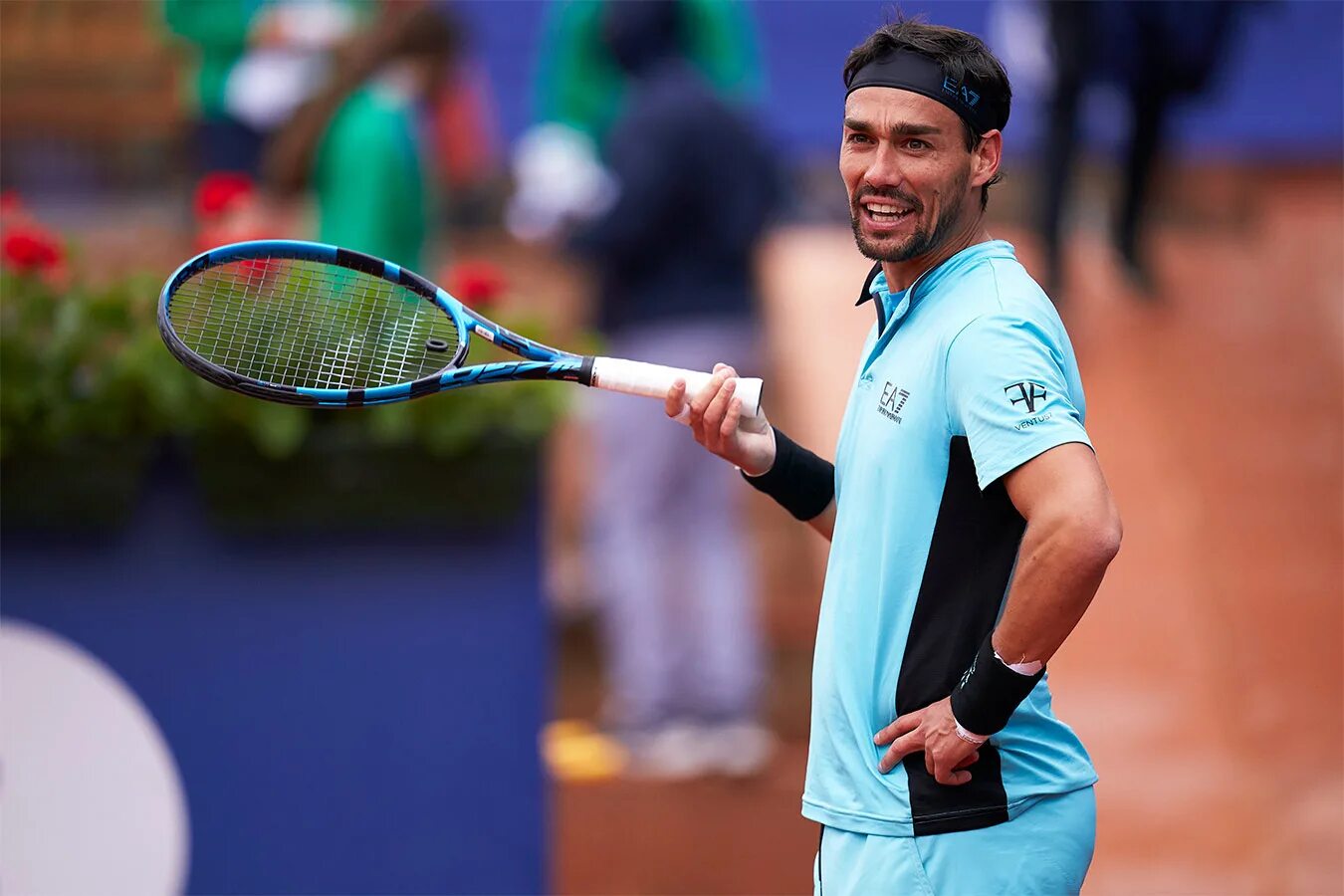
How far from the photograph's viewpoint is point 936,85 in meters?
2.33

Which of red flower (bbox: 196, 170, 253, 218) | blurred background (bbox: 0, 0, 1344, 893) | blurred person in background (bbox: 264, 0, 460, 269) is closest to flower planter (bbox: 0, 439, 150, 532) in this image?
blurred background (bbox: 0, 0, 1344, 893)

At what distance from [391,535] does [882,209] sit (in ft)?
6.89

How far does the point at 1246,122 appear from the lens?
7.95 meters

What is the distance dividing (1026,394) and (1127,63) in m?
4.66

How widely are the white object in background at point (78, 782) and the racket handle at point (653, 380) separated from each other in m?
1.88

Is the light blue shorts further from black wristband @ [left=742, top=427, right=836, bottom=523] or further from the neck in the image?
the neck

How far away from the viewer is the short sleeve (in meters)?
2.17

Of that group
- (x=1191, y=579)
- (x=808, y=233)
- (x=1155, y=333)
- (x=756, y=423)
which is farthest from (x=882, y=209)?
(x=808, y=233)

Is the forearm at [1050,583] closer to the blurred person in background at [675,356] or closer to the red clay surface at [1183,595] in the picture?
the red clay surface at [1183,595]

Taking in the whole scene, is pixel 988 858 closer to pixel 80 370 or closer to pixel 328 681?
pixel 328 681

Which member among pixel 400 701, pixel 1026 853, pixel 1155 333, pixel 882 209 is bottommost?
pixel 1026 853

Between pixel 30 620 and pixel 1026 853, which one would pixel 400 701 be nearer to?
pixel 30 620

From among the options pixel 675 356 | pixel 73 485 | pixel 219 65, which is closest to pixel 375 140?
pixel 675 356

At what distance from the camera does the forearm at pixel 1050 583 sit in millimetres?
2127
